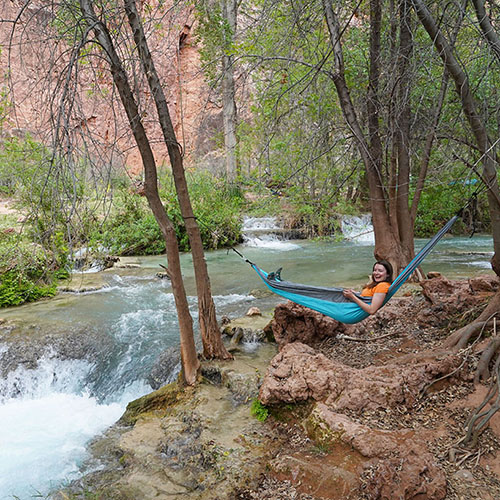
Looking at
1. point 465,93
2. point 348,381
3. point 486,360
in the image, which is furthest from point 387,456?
point 465,93

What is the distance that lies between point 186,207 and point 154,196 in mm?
347

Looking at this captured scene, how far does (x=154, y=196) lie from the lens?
327 cm

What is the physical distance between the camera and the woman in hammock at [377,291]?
312 cm

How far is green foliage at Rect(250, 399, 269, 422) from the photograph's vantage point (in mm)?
2838

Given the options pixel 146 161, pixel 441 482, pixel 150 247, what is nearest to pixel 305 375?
pixel 441 482

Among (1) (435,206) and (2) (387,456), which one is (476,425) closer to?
(2) (387,456)

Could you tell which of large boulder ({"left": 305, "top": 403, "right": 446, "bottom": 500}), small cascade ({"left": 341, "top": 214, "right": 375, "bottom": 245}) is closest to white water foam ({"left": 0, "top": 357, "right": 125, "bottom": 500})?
large boulder ({"left": 305, "top": 403, "right": 446, "bottom": 500})

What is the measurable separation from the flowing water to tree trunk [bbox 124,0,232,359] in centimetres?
107

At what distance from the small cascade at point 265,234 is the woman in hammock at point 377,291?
845 centimetres

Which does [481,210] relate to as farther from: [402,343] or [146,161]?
[146,161]

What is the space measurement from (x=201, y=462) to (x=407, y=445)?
1238 millimetres

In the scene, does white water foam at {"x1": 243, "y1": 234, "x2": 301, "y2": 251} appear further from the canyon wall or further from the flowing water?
the canyon wall

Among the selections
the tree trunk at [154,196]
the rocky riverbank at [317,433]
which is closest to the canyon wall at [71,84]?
the tree trunk at [154,196]

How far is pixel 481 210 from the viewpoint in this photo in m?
12.7
